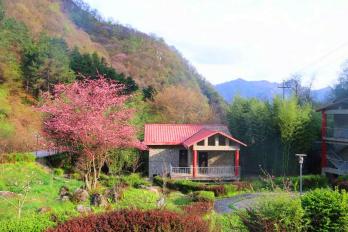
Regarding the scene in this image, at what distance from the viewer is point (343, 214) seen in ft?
24.2

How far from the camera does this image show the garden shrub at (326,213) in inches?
290

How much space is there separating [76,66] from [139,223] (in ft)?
117

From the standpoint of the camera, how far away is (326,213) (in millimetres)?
7398

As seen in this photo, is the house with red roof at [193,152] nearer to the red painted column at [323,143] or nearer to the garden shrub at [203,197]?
the red painted column at [323,143]

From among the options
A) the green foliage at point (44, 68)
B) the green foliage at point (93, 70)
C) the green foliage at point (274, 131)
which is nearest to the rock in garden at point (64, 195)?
the green foliage at point (274, 131)

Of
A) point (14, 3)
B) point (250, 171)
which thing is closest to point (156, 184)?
point (250, 171)

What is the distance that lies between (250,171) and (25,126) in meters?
19.3

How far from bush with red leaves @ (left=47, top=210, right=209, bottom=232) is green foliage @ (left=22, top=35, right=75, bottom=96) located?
3107 centimetres

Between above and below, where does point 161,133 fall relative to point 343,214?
above

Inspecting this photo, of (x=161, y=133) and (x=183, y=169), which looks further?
(x=161, y=133)

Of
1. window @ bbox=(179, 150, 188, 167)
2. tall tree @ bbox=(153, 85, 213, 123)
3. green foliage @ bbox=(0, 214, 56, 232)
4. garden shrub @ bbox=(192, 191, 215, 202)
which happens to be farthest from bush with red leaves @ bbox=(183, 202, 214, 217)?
tall tree @ bbox=(153, 85, 213, 123)

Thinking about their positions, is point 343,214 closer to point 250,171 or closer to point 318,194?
point 318,194

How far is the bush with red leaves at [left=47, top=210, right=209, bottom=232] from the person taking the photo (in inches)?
253

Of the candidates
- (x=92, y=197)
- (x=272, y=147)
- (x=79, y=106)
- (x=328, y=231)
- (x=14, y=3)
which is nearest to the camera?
(x=328, y=231)
